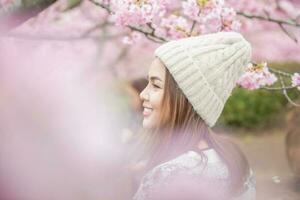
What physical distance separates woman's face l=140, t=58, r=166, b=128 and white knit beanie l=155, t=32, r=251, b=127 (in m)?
0.03

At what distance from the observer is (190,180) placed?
2.78 feet

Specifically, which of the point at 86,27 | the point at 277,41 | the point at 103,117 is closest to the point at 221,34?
the point at 103,117

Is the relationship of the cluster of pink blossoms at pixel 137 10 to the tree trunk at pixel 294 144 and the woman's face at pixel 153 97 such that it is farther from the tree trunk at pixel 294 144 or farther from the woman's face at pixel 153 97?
the tree trunk at pixel 294 144

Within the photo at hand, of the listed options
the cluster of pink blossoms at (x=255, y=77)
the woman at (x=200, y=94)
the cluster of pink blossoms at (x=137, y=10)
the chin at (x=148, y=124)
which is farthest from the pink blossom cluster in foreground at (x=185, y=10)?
the chin at (x=148, y=124)

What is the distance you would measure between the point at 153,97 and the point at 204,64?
150mm

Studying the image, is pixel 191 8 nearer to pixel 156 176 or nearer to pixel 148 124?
pixel 148 124

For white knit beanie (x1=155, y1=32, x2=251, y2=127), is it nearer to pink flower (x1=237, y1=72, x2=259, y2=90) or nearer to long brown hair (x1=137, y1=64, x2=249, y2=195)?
long brown hair (x1=137, y1=64, x2=249, y2=195)

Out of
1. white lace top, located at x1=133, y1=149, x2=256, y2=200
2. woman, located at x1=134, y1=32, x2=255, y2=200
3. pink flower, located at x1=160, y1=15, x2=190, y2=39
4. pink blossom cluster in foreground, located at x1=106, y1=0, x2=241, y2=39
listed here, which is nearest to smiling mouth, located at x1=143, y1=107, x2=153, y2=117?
woman, located at x1=134, y1=32, x2=255, y2=200

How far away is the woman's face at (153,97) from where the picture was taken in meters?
1.51

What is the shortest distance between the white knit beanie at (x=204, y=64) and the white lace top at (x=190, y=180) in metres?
0.15

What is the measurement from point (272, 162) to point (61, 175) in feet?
19.0

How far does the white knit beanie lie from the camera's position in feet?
4.97

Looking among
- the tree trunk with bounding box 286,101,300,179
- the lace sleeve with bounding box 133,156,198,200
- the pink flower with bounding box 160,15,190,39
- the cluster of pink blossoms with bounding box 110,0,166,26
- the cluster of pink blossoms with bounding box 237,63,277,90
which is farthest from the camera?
the tree trunk with bounding box 286,101,300,179

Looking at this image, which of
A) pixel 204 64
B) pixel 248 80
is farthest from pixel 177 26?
pixel 204 64
